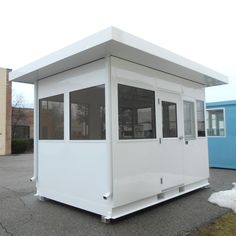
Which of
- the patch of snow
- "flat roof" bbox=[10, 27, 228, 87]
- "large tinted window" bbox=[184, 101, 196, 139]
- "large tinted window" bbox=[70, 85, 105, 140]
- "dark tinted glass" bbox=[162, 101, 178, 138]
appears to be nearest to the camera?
"flat roof" bbox=[10, 27, 228, 87]

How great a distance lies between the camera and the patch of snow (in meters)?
5.30

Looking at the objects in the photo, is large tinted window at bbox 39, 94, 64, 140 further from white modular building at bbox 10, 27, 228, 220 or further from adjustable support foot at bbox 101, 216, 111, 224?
adjustable support foot at bbox 101, 216, 111, 224

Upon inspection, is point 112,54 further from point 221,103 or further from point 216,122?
point 216,122

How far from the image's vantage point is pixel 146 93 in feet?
17.5

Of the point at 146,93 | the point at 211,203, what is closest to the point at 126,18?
the point at 146,93

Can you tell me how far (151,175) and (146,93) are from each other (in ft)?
5.02

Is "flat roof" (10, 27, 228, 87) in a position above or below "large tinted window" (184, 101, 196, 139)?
above

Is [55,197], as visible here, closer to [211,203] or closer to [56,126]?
[56,126]

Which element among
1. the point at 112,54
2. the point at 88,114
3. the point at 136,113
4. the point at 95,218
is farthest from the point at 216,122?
the point at 95,218

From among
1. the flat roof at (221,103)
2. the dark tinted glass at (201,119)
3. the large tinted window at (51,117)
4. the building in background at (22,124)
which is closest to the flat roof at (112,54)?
the large tinted window at (51,117)

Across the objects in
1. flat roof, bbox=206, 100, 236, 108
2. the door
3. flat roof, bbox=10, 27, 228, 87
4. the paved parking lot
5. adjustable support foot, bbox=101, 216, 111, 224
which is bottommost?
the paved parking lot

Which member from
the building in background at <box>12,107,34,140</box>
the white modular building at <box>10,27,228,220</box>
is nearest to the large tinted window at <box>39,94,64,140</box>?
the white modular building at <box>10,27,228,220</box>

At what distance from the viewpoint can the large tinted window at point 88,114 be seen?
4.75 metres

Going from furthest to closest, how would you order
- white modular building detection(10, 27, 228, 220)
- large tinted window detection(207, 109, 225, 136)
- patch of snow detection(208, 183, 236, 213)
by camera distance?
large tinted window detection(207, 109, 225, 136) < patch of snow detection(208, 183, 236, 213) < white modular building detection(10, 27, 228, 220)
